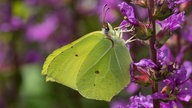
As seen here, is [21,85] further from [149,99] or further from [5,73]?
[149,99]

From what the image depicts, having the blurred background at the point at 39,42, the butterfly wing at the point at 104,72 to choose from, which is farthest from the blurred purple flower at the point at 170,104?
the blurred background at the point at 39,42

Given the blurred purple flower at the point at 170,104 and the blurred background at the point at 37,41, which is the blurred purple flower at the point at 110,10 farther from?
the blurred purple flower at the point at 170,104

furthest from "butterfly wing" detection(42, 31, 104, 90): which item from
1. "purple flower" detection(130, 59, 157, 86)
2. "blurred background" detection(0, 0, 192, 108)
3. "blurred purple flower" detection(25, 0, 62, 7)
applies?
"blurred purple flower" detection(25, 0, 62, 7)

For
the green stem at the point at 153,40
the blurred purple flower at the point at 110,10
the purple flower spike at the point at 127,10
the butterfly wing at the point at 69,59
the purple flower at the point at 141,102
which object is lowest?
the blurred purple flower at the point at 110,10

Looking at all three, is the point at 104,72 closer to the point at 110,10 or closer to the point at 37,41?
the point at 110,10

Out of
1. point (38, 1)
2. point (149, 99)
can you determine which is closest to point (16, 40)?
point (38, 1)

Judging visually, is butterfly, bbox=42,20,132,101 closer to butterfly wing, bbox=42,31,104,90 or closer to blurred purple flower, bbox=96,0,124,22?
butterfly wing, bbox=42,31,104,90
